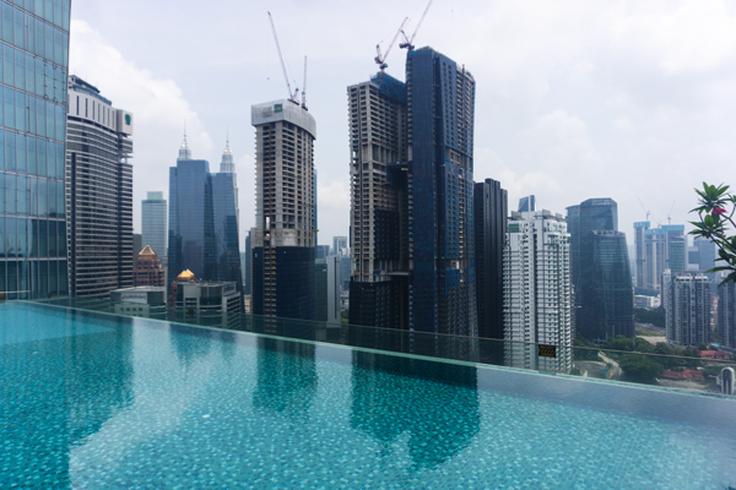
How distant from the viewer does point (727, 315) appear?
43719 millimetres

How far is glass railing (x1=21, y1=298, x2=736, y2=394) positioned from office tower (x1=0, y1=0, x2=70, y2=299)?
13574 millimetres

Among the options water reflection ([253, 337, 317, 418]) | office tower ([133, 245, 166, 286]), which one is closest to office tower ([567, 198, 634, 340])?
water reflection ([253, 337, 317, 418])

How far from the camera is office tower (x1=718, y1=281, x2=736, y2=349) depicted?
1604 inches

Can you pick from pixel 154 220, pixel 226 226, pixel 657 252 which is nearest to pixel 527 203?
pixel 657 252

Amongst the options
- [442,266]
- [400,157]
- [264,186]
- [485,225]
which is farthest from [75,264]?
[485,225]

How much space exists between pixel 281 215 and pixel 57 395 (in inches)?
2111

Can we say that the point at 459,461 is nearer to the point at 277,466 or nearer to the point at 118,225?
Answer: the point at 277,466

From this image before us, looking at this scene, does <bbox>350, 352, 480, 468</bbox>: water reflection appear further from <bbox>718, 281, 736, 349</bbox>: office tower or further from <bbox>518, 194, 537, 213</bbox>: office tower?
<bbox>518, 194, 537, 213</bbox>: office tower

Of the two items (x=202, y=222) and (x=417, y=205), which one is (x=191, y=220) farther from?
(x=417, y=205)

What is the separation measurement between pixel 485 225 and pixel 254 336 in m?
52.2

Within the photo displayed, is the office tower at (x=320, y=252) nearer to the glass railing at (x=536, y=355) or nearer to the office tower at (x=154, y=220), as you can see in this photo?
the office tower at (x=154, y=220)

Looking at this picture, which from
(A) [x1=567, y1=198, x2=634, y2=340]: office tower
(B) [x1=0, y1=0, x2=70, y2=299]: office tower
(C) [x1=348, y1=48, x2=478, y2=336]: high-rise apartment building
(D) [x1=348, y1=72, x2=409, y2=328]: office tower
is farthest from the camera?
(A) [x1=567, y1=198, x2=634, y2=340]: office tower

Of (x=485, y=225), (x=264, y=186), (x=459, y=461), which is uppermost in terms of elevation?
(x=264, y=186)

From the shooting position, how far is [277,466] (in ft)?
18.1
